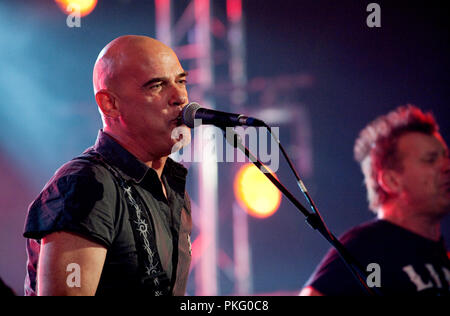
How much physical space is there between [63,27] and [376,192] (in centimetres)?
337

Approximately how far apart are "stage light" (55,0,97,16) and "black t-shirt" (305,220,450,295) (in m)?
3.27

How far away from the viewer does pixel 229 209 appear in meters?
7.03

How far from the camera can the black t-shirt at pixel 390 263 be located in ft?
9.41

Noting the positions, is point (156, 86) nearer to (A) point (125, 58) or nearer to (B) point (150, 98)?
(B) point (150, 98)

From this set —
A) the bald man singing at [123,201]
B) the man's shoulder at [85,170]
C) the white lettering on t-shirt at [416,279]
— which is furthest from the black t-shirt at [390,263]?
the man's shoulder at [85,170]

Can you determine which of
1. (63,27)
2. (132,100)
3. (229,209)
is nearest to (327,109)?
(229,209)

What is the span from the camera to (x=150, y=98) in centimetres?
215

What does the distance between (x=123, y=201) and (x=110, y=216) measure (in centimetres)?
16

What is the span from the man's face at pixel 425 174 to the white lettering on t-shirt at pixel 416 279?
46cm

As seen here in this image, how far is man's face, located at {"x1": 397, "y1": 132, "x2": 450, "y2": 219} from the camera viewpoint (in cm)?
331

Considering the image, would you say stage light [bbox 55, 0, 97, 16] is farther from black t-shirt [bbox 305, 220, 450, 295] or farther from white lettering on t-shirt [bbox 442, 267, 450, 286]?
white lettering on t-shirt [bbox 442, 267, 450, 286]

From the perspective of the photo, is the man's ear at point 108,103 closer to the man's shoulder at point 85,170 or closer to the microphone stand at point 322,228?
the man's shoulder at point 85,170

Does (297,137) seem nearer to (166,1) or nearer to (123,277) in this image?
(166,1)

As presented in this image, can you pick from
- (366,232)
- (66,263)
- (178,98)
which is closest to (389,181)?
(366,232)
